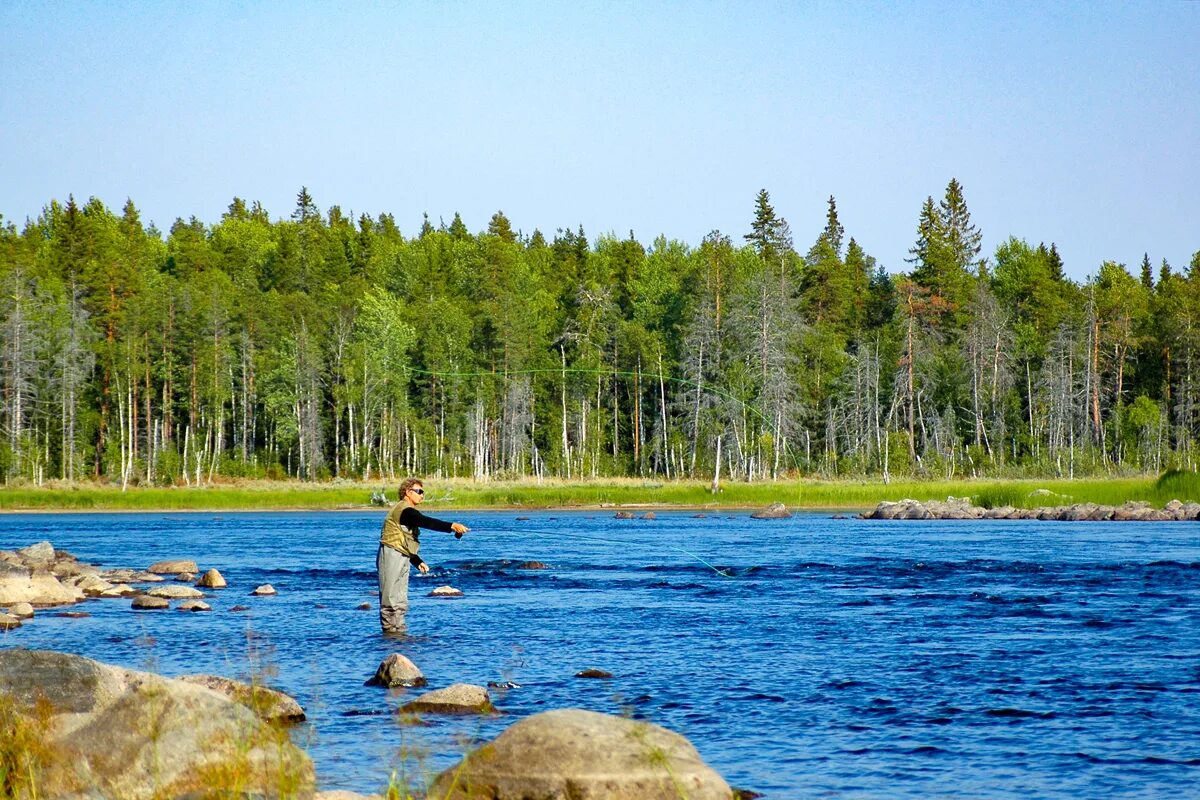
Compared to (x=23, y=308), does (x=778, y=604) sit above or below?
below

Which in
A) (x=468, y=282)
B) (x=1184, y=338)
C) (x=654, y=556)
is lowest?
(x=654, y=556)

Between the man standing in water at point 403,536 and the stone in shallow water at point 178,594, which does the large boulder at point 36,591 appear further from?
the man standing in water at point 403,536

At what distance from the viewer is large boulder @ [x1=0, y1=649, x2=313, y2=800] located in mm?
7108

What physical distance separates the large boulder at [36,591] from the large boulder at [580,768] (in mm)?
14259

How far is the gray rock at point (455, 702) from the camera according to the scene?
11.3 metres

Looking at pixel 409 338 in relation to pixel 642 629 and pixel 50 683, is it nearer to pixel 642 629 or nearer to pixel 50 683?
pixel 642 629

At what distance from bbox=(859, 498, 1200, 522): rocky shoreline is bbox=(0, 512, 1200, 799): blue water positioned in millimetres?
11822

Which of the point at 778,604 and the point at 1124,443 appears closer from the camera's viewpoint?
the point at 778,604

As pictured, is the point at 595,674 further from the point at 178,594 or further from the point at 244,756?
the point at 178,594

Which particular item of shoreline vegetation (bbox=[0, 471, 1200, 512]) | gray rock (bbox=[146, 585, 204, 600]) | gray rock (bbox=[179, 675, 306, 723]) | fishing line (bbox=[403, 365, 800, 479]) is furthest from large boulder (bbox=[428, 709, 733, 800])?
shoreline vegetation (bbox=[0, 471, 1200, 512])

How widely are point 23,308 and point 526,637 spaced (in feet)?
211

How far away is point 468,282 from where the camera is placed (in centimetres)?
9544

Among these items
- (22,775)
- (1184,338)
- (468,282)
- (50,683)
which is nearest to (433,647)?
(50,683)

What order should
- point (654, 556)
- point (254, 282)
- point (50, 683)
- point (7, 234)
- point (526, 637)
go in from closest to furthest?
point (50, 683) < point (526, 637) < point (654, 556) < point (254, 282) < point (7, 234)
